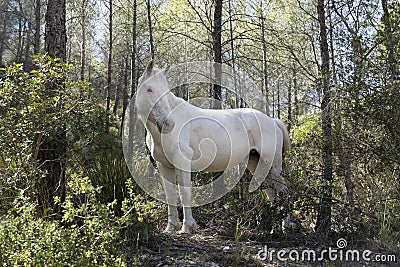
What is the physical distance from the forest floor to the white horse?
421 mm

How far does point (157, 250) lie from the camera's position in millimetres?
4785

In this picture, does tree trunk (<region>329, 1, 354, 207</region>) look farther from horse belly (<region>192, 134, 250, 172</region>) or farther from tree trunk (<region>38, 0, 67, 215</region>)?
tree trunk (<region>38, 0, 67, 215</region>)

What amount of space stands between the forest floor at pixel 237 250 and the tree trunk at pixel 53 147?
1.14 m

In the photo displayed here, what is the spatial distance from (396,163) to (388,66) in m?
1.09

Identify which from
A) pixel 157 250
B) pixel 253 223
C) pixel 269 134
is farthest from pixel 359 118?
pixel 157 250

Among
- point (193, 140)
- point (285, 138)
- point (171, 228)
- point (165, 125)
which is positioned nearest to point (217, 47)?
point (285, 138)

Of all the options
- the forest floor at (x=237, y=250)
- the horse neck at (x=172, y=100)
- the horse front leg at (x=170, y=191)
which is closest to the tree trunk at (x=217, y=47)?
the horse neck at (x=172, y=100)

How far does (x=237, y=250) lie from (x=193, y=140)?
154 cm

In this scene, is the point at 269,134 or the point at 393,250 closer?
the point at 393,250

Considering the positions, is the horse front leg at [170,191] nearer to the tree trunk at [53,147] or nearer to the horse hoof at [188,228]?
the horse hoof at [188,228]

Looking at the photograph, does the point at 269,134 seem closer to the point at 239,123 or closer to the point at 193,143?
the point at 239,123

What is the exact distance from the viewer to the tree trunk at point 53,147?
4.95 m

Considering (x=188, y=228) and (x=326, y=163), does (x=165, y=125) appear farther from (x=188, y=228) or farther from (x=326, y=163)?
(x=326, y=163)

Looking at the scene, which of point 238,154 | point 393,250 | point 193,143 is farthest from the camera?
point 238,154
